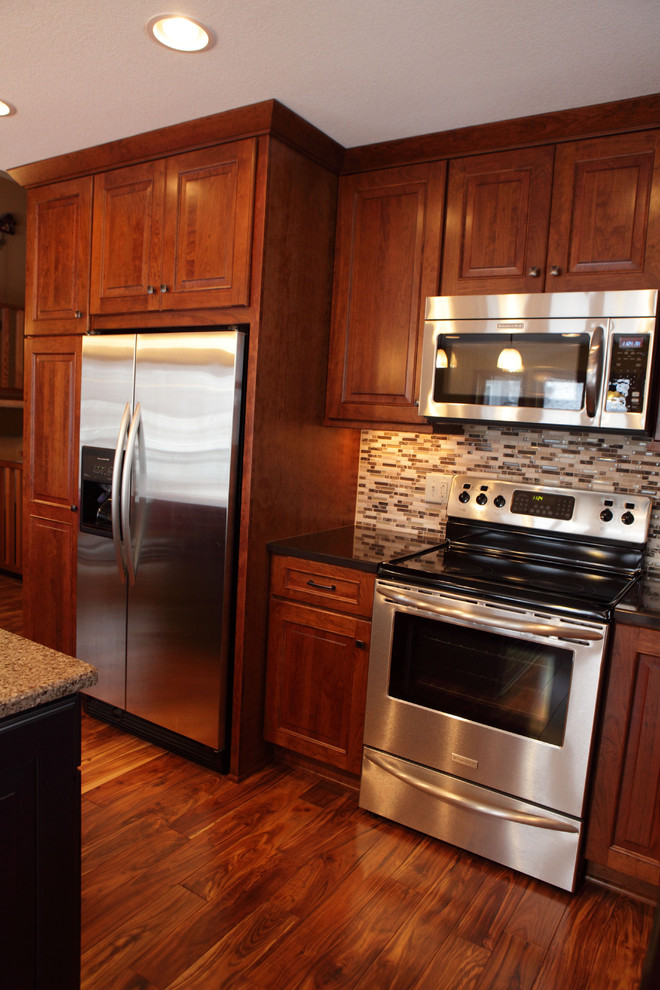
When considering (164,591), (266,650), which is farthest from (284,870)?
(164,591)

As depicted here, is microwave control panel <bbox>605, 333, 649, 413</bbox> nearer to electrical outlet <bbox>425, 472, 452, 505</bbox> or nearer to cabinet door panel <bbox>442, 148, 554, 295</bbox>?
cabinet door panel <bbox>442, 148, 554, 295</bbox>

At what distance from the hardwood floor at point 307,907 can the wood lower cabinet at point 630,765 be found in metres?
0.16

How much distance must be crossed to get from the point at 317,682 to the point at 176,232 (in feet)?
5.84

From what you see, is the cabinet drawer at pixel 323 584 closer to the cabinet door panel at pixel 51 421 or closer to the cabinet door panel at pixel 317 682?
the cabinet door panel at pixel 317 682

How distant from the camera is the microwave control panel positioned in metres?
2.10

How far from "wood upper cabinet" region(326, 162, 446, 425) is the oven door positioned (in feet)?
2.61

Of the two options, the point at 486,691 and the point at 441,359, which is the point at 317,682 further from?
the point at 441,359

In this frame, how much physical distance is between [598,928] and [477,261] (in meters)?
2.12

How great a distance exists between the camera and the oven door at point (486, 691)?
201 centimetres

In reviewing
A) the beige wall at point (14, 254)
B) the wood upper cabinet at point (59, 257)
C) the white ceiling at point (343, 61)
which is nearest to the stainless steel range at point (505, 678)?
the white ceiling at point (343, 61)

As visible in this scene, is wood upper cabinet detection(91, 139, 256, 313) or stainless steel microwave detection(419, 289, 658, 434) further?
wood upper cabinet detection(91, 139, 256, 313)

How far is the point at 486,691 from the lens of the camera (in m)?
2.17

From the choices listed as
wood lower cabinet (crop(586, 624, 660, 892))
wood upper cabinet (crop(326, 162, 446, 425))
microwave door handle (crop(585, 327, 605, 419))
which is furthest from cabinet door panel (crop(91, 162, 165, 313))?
wood lower cabinet (crop(586, 624, 660, 892))

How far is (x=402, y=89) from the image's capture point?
7.04 feet
